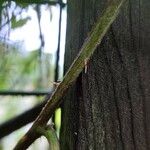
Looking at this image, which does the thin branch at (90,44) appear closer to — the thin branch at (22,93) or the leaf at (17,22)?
the leaf at (17,22)

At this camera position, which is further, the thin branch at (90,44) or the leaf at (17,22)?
the leaf at (17,22)

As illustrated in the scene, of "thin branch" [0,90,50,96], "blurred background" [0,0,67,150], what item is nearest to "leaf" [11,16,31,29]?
"blurred background" [0,0,67,150]

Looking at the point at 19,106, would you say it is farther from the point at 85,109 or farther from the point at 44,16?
the point at 85,109

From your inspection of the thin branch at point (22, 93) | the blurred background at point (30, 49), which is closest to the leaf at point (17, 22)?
the blurred background at point (30, 49)

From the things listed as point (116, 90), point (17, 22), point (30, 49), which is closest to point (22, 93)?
point (30, 49)

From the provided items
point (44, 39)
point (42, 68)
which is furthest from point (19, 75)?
point (44, 39)

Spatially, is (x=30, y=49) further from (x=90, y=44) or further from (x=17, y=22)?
(x=90, y=44)
